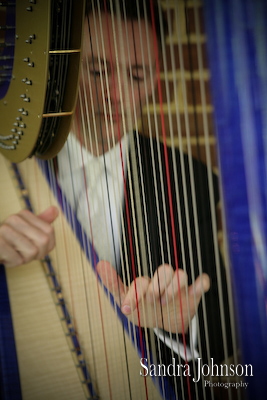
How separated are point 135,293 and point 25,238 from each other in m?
0.39

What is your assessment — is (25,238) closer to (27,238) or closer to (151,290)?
(27,238)

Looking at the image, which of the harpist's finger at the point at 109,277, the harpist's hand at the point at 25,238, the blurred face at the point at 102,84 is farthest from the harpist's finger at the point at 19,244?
the blurred face at the point at 102,84

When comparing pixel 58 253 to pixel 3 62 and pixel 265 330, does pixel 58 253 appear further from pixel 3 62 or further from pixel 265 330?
pixel 265 330

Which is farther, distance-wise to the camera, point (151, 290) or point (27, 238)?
point (27, 238)

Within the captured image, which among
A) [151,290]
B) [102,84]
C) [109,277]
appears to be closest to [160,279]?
[151,290]

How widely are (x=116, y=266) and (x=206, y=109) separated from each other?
51cm

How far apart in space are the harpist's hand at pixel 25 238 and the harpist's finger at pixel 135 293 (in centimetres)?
32

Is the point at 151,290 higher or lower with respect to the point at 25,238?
lower

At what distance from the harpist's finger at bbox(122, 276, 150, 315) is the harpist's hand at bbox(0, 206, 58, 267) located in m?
0.32

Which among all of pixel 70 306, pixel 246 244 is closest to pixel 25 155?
pixel 70 306

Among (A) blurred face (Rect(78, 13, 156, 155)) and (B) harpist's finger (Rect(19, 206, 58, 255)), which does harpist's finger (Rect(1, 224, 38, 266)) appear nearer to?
(B) harpist's finger (Rect(19, 206, 58, 255))

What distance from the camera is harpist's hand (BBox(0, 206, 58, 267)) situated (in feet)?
3.30

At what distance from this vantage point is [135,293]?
0.76 metres

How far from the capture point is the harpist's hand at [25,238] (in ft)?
3.30
